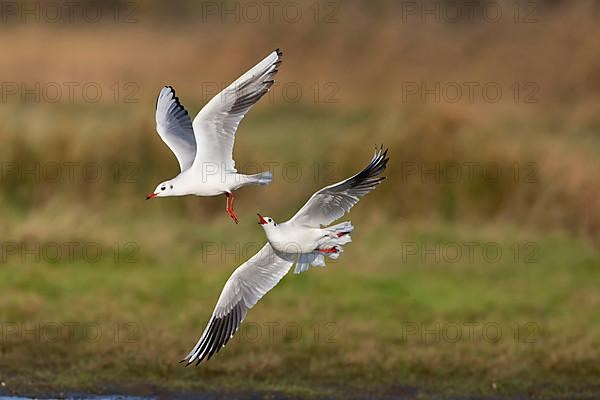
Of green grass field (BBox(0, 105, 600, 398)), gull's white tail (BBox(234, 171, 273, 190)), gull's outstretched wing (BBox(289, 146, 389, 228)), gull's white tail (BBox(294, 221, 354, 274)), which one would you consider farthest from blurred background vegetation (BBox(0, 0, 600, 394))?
gull's white tail (BBox(234, 171, 273, 190))

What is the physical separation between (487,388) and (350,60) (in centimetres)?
1348

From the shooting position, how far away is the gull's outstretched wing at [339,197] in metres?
8.65

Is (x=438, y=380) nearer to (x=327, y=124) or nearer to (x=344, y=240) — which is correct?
(x=344, y=240)

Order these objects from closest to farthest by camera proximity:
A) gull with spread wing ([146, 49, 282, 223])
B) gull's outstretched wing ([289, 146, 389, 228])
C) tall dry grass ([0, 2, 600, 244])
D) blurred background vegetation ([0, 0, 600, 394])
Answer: gull's outstretched wing ([289, 146, 389, 228]) < gull with spread wing ([146, 49, 282, 223]) < blurred background vegetation ([0, 0, 600, 394]) < tall dry grass ([0, 2, 600, 244])

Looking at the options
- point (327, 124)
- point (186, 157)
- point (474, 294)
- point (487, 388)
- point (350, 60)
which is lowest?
point (487, 388)

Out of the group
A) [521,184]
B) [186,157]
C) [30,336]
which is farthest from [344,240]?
[521,184]

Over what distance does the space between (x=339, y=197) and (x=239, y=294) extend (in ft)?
4.45

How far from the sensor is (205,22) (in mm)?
25906

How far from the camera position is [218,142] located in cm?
928

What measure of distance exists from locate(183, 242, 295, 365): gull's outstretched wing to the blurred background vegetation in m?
1.27

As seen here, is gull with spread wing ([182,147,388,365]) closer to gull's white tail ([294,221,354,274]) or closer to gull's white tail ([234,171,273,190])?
gull's white tail ([294,221,354,274])

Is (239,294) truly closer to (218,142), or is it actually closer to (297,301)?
(218,142)

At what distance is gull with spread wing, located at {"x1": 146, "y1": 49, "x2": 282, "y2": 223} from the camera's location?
8.86 m

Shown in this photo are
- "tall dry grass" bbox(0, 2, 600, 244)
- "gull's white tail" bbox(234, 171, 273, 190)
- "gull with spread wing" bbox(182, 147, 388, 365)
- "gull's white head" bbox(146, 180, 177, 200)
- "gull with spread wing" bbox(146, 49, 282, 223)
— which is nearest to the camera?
"gull's white tail" bbox(234, 171, 273, 190)
